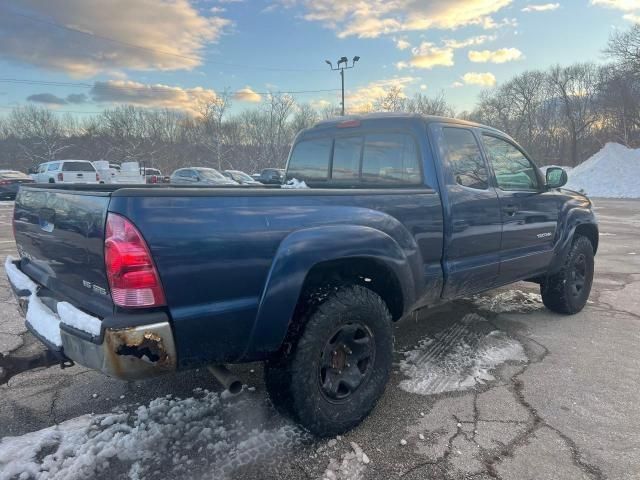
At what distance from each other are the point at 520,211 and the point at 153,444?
3.42 meters

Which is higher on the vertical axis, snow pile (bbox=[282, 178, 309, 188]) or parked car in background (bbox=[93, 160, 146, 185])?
snow pile (bbox=[282, 178, 309, 188])

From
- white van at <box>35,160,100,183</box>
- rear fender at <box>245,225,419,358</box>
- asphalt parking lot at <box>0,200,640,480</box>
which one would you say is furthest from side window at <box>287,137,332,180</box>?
white van at <box>35,160,100,183</box>

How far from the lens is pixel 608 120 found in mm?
48344

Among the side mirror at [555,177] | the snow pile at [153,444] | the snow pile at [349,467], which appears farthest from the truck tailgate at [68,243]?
the side mirror at [555,177]

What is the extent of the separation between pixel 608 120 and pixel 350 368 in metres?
57.4

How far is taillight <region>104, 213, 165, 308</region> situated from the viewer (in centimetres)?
187

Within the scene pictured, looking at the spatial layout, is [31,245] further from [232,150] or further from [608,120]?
[232,150]

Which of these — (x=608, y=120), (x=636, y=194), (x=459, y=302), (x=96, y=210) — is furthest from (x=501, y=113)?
(x=96, y=210)

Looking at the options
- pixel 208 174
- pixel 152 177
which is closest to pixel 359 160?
pixel 208 174

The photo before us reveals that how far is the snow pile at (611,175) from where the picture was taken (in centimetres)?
3035

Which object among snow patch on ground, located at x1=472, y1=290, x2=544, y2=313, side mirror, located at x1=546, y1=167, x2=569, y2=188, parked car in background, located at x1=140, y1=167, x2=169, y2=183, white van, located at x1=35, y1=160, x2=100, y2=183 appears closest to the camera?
side mirror, located at x1=546, y1=167, x2=569, y2=188

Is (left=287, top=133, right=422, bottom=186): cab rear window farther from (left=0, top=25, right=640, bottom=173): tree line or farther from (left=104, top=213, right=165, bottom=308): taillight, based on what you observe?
(left=0, top=25, right=640, bottom=173): tree line

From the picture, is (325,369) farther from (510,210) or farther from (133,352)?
(510,210)

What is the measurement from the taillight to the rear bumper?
0.09 m
